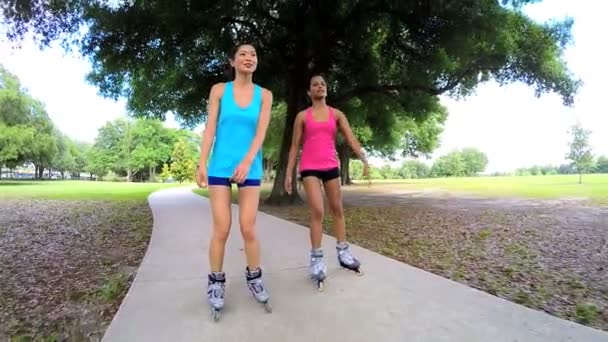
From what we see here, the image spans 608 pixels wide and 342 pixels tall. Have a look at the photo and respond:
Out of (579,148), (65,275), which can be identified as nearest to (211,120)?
(65,275)

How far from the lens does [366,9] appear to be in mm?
12305

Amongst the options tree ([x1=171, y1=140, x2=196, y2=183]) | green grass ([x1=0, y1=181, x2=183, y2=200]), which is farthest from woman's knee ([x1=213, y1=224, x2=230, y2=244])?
tree ([x1=171, y1=140, x2=196, y2=183])

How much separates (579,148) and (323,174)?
1329 inches

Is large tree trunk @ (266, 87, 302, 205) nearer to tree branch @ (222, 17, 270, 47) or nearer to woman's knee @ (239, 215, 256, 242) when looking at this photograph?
tree branch @ (222, 17, 270, 47)

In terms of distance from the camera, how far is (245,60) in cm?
344


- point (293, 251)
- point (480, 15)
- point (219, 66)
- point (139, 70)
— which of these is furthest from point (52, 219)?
point (480, 15)

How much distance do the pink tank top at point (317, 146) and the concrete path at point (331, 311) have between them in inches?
43.7

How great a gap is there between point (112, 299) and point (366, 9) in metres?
10.7

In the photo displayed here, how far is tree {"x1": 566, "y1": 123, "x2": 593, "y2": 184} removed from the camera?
31.1m

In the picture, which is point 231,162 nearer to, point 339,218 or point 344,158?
point 339,218

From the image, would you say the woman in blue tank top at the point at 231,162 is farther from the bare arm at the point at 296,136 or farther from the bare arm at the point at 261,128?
the bare arm at the point at 296,136

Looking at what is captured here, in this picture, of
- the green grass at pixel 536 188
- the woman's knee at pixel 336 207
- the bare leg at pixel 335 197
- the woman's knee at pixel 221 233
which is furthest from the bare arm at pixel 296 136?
the green grass at pixel 536 188

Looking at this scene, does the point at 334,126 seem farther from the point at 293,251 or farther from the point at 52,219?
the point at 52,219

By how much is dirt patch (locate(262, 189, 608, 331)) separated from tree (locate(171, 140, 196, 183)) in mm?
46245
